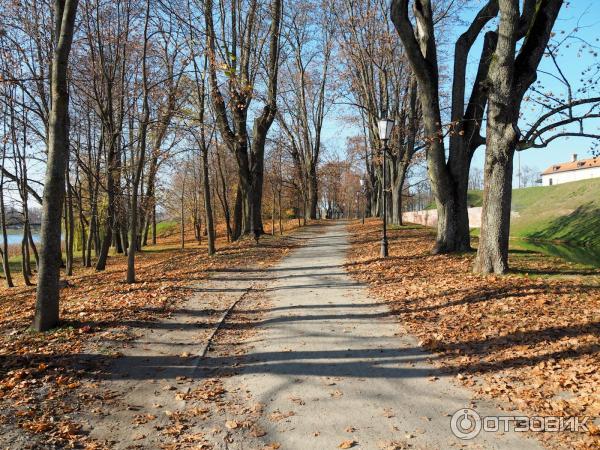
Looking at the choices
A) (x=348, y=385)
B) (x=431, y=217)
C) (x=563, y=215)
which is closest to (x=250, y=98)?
(x=348, y=385)

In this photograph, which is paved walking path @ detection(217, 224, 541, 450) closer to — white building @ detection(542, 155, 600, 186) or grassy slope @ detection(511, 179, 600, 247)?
grassy slope @ detection(511, 179, 600, 247)

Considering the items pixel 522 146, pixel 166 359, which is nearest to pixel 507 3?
pixel 522 146

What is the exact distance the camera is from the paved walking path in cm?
373

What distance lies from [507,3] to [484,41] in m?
3.42

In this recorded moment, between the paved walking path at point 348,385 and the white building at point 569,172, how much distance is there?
276 ft

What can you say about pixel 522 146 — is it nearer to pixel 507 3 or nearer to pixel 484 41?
pixel 507 3

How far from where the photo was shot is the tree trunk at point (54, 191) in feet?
21.6

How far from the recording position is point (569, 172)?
87562 mm

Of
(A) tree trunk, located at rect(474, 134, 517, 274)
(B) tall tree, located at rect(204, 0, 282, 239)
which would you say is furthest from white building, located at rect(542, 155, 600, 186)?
(A) tree trunk, located at rect(474, 134, 517, 274)

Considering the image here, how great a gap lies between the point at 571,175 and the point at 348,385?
99.0 metres

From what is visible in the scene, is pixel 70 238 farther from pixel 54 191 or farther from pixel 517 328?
pixel 517 328

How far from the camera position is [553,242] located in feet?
107

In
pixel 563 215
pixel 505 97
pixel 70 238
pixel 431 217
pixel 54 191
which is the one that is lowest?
pixel 70 238

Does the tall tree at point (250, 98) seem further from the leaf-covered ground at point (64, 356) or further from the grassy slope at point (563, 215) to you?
the grassy slope at point (563, 215)
